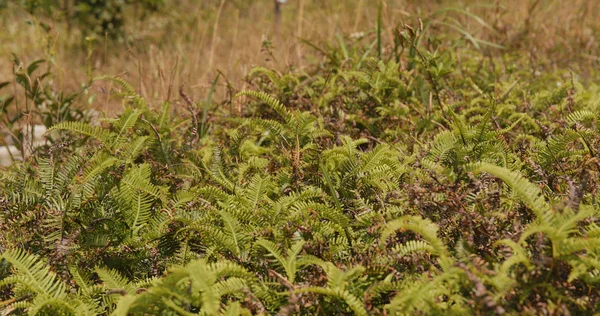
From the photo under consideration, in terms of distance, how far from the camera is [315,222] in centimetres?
196

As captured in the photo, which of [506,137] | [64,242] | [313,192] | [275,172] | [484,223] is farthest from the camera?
[506,137]

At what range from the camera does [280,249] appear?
6.02ft

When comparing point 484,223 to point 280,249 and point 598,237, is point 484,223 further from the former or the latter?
point 280,249

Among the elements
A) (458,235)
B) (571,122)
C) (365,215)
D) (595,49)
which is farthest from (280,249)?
(595,49)

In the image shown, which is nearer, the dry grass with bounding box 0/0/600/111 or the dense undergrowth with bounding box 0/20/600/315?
the dense undergrowth with bounding box 0/20/600/315

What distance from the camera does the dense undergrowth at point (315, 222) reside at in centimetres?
154

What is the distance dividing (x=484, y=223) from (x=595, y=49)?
3.45m

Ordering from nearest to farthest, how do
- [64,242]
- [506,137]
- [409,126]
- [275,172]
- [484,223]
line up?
[484,223] < [64,242] < [275,172] < [506,137] < [409,126]

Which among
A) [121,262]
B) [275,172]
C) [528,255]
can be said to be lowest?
[121,262]

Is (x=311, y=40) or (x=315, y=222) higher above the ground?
(x=311, y=40)

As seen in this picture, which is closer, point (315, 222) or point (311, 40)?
point (315, 222)

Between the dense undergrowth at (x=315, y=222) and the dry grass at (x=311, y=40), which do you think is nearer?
the dense undergrowth at (x=315, y=222)

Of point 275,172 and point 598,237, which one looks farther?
point 275,172

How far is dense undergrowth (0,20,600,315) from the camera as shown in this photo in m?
1.54
